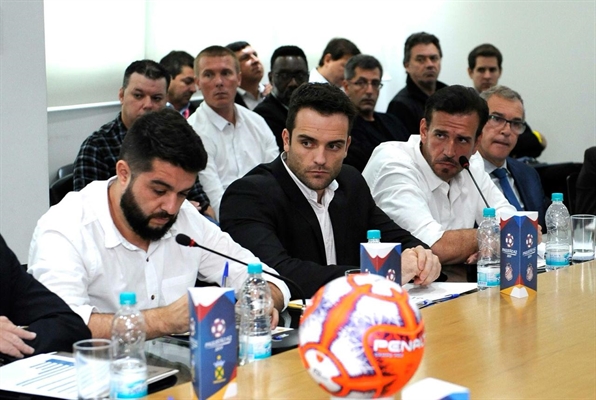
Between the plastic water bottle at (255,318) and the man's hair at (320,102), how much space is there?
3.54 feet

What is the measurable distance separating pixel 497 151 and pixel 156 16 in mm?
2855

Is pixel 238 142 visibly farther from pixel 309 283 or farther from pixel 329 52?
pixel 309 283

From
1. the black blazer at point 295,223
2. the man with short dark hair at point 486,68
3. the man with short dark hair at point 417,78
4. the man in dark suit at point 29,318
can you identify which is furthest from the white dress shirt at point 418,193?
the man with short dark hair at point 486,68

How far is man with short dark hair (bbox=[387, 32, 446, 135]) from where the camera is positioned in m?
6.23

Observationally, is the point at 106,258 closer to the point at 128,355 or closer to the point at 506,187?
the point at 128,355

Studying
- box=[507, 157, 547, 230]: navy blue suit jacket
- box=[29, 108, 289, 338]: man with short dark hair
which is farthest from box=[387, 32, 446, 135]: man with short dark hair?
box=[29, 108, 289, 338]: man with short dark hair

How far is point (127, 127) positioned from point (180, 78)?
130cm

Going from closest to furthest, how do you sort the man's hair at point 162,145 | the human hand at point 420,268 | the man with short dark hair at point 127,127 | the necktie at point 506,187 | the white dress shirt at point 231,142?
the man's hair at point 162,145
the human hand at point 420,268
the necktie at point 506,187
the man with short dark hair at point 127,127
the white dress shirt at point 231,142

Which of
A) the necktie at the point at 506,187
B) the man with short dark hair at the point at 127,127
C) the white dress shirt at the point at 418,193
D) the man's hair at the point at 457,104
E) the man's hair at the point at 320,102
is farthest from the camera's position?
the man with short dark hair at the point at 127,127

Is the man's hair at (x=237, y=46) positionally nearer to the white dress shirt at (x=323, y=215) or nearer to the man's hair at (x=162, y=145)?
the white dress shirt at (x=323, y=215)

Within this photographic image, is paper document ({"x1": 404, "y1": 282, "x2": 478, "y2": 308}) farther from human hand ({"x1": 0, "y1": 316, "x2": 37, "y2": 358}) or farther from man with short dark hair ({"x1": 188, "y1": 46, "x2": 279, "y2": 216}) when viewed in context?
man with short dark hair ({"x1": 188, "y1": 46, "x2": 279, "y2": 216})

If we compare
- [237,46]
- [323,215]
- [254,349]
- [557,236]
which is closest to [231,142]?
[237,46]

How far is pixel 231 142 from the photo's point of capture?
5.23 meters

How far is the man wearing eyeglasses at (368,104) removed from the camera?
571 cm
